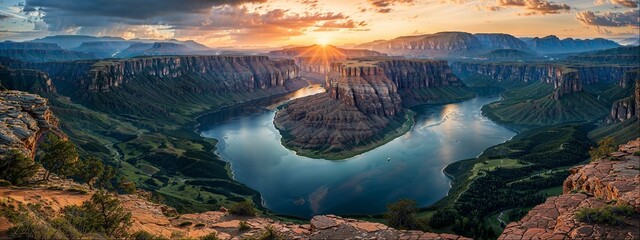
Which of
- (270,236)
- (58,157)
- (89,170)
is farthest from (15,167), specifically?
(270,236)

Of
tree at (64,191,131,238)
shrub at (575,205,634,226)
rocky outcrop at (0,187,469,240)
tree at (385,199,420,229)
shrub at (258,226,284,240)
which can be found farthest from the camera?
tree at (385,199,420,229)

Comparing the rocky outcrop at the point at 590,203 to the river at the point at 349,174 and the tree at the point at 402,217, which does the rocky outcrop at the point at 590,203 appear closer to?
the tree at the point at 402,217

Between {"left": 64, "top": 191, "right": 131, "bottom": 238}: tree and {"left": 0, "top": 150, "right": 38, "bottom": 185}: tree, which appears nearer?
{"left": 64, "top": 191, "right": 131, "bottom": 238}: tree

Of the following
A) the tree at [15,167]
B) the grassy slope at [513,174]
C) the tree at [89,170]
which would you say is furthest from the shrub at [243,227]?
the grassy slope at [513,174]

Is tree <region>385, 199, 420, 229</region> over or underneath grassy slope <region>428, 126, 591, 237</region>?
over

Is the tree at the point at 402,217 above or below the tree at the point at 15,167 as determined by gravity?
below

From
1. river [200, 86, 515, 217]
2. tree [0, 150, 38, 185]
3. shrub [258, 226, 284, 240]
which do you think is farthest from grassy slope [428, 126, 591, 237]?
tree [0, 150, 38, 185]

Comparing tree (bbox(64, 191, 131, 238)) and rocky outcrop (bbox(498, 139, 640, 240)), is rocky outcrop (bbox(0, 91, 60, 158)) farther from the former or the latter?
rocky outcrop (bbox(498, 139, 640, 240))
